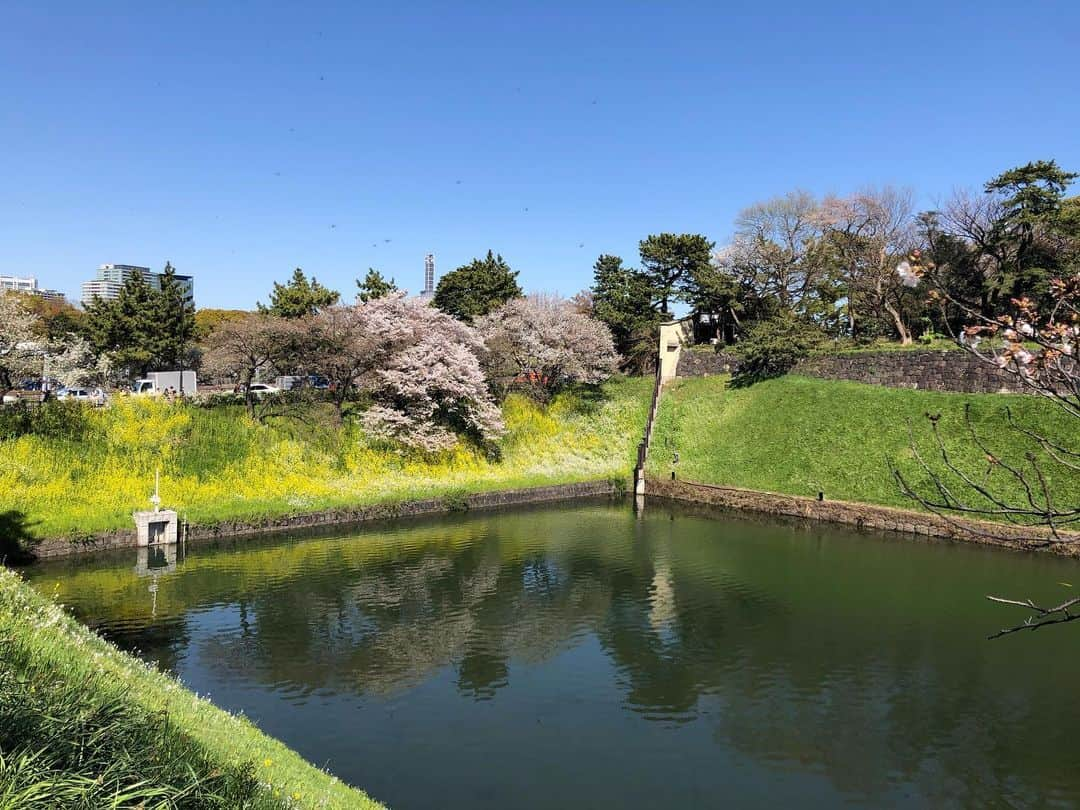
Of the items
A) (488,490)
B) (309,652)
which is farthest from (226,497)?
(309,652)

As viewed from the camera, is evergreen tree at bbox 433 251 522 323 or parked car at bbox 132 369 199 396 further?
evergreen tree at bbox 433 251 522 323

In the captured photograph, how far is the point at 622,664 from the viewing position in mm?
15836

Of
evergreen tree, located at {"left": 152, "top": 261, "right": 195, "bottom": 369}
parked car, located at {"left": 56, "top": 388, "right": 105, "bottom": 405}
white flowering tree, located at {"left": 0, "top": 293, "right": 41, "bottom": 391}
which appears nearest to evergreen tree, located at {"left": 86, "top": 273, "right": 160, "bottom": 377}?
evergreen tree, located at {"left": 152, "top": 261, "right": 195, "bottom": 369}

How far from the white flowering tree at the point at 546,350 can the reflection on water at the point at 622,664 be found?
63.3ft

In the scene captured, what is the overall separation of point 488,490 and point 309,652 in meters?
17.3

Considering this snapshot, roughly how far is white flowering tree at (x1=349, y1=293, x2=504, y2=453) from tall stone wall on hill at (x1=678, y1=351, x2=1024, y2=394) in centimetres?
1637

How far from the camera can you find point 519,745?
12281mm

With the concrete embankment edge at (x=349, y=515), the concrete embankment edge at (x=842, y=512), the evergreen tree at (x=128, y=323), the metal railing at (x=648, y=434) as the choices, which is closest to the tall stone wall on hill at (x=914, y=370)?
the metal railing at (x=648, y=434)

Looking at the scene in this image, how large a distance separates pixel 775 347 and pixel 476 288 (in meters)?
27.0

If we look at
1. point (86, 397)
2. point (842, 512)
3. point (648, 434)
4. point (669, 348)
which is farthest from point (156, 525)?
point (669, 348)

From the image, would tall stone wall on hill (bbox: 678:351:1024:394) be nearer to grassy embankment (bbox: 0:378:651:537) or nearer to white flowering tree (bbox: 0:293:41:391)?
grassy embankment (bbox: 0:378:651:537)

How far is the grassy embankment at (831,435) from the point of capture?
27938 mm

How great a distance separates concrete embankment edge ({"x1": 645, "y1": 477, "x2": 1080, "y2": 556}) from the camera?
24.1m

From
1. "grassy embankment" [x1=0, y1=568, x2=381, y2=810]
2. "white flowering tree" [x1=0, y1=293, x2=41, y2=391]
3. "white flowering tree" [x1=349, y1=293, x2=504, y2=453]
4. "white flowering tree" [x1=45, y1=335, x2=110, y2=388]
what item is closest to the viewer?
"grassy embankment" [x1=0, y1=568, x2=381, y2=810]
